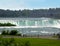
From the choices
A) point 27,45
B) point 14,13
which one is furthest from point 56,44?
point 14,13

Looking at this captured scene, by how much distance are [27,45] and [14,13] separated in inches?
5699

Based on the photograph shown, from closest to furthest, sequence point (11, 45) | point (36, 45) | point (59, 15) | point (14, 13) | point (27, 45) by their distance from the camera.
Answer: point (11, 45), point (27, 45), point (36, 45), point (59, 15), point (14, 13)

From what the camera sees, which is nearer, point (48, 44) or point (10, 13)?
point (48, 44)

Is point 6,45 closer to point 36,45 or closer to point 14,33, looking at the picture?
point 36,45

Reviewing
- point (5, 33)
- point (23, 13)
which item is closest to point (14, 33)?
point (5, 33)

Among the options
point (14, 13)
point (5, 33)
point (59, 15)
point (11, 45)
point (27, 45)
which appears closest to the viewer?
point (11, 45)

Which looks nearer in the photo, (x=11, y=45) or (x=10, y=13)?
(x=11, y=45)

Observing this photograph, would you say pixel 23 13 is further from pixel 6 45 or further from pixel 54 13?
pixel 6 45

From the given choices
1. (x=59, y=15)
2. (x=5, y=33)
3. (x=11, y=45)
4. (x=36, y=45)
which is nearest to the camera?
(x=11, y=45)

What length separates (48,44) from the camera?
118 ft

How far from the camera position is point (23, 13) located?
181625 millimetres

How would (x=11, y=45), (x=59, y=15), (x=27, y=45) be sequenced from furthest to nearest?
(x=59, y=15), (x=27, y=45), (x=11, y=45)

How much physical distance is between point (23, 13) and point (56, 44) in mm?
145863

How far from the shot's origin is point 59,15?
163m
